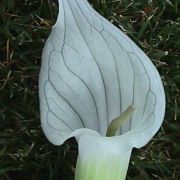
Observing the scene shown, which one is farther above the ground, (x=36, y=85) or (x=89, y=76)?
(x=89, y=76)

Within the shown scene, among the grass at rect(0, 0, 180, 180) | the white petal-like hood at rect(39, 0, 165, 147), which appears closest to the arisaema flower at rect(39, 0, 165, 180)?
the white petal-like hood at rect(39, 0, 165, 147)

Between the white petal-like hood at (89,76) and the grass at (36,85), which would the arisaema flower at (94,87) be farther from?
the grass at (36,85)

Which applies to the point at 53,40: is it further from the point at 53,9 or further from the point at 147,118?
the point at 53,9

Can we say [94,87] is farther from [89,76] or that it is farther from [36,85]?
[36,85]

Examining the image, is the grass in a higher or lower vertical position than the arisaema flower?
lower

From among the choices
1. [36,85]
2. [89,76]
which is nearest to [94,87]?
[89,76]

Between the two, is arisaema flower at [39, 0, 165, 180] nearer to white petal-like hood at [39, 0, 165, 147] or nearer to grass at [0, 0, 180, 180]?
white petal-like hood at [39, 0, 165, 147]

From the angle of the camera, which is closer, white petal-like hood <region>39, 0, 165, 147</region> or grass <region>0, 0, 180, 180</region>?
white petal-like hood <region>39, 0, 165, 147</region>
